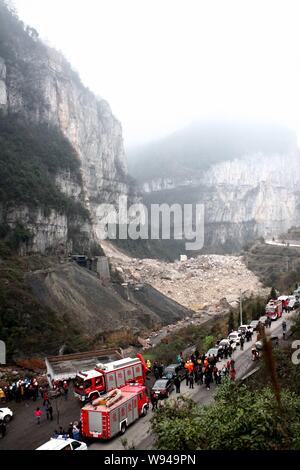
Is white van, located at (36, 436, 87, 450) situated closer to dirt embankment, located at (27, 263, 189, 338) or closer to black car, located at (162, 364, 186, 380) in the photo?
black car, located at (162, 364, 186, 380)

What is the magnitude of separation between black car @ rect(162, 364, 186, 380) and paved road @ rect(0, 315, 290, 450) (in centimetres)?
84

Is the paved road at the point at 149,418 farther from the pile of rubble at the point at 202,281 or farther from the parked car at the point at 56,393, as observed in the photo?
the pile of rubble at the point at 202,281

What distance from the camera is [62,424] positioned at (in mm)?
20656

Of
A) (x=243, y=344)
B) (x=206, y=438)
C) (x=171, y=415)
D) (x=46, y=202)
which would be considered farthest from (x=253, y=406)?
(x=46, y=202)

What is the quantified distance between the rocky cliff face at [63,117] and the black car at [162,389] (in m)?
44.6

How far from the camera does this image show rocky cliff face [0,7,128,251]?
91312 mm

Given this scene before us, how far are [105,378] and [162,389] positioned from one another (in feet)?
9.89

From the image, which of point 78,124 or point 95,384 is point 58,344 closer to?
point 95,384

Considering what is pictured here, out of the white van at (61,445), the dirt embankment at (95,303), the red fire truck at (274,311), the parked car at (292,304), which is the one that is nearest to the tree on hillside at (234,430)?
the white van at (61,445)

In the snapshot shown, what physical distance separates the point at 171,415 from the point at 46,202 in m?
63.4

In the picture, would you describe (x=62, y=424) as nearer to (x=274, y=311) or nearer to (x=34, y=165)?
(x=274, y=311)

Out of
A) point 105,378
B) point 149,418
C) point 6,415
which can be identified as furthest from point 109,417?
point 6,415

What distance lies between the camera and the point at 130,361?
24781mm

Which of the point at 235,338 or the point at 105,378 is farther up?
the point at 105,378
